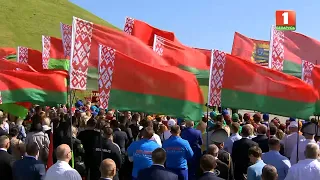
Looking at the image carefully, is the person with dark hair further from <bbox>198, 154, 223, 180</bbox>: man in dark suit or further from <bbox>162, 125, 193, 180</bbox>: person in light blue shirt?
<bbox>198, 154, 223, 180</bbox>: man in dark suit

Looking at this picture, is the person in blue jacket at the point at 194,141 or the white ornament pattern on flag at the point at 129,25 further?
the white ornament pattern on flag at the point at 129,25

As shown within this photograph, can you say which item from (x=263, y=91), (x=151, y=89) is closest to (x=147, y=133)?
(x=151, y=89)

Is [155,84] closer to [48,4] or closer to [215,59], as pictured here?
[215,59]

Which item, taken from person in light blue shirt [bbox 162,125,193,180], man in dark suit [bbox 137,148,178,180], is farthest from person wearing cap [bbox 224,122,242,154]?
man in dark suit [bbox 137,148,178,180]

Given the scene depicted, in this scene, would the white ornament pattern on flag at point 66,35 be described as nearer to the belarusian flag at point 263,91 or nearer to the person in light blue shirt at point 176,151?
the belarusian flag at point 263,91

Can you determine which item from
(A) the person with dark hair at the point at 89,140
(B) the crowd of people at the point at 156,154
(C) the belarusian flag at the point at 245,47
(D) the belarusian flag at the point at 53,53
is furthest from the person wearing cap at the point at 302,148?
(D) the belarusian flag at the point at 53,53

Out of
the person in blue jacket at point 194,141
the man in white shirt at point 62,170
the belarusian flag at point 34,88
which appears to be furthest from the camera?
the person in blue jacket at point 194,141

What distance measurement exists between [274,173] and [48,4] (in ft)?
321

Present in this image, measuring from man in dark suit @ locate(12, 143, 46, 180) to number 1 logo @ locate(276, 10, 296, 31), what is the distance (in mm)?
18563

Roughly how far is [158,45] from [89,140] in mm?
4393

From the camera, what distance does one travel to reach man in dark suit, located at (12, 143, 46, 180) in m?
8.28

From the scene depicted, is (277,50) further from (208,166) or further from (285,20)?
(285,20)

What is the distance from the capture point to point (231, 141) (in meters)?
11.0

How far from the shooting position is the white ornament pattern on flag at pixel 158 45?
567 inches
